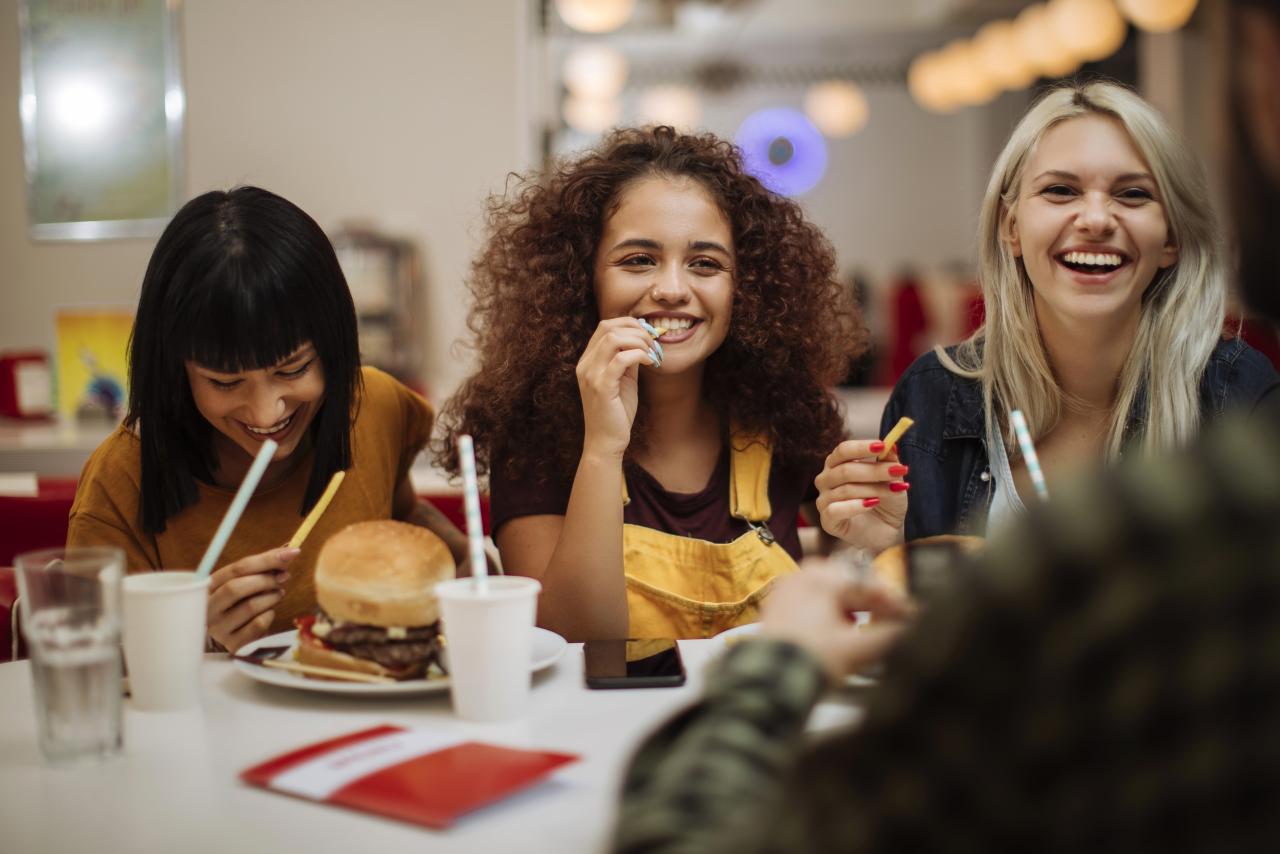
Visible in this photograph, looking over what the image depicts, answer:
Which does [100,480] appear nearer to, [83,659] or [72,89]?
[83,659]

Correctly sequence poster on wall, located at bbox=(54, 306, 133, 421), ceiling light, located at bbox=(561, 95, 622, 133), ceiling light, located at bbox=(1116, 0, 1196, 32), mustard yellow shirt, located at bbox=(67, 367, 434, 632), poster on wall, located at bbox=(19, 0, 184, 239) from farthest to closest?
ceiling light, located at bbox=(561, 95, 622, 133)
ceiling light, located at bbox=(1116, 0, 1196, 32)
poster on wall, located at bbox=(19, 0, 184, 239)
poster on wall, located at bbox=(54, 306, 133, 421)
mustard yellow shirt, located at bbox=(67, 367, 434, 632)

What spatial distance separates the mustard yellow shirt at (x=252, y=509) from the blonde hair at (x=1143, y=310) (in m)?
1.08

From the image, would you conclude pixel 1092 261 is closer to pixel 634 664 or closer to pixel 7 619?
pixel 634 664

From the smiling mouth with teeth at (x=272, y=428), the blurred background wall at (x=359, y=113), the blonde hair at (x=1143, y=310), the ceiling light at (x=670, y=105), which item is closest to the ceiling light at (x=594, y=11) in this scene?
the blurred background wall at (x=359, y=113)

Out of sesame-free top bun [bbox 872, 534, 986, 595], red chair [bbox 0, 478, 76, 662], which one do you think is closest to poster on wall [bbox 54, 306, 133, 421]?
red chair [bbox 0, 478, 76, 662]

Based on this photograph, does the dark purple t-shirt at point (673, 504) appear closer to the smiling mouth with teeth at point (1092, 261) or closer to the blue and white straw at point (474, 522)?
the smiling mouth with teeth at point (1092, 261)

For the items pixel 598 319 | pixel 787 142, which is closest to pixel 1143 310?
pixel 598 319

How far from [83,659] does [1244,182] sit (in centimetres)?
106

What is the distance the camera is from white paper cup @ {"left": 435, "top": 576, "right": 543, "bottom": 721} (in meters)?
1.17

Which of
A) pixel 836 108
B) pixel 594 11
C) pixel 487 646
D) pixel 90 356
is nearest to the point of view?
pixel 487 646

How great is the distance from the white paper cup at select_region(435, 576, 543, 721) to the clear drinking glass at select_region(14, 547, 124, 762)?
329 millimetres

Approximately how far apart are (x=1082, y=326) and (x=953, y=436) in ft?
0.96

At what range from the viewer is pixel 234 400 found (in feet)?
5.57

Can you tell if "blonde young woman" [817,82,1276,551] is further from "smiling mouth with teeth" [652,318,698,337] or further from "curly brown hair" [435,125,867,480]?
"smiling mouth with teeth" [652,318,698,337]
